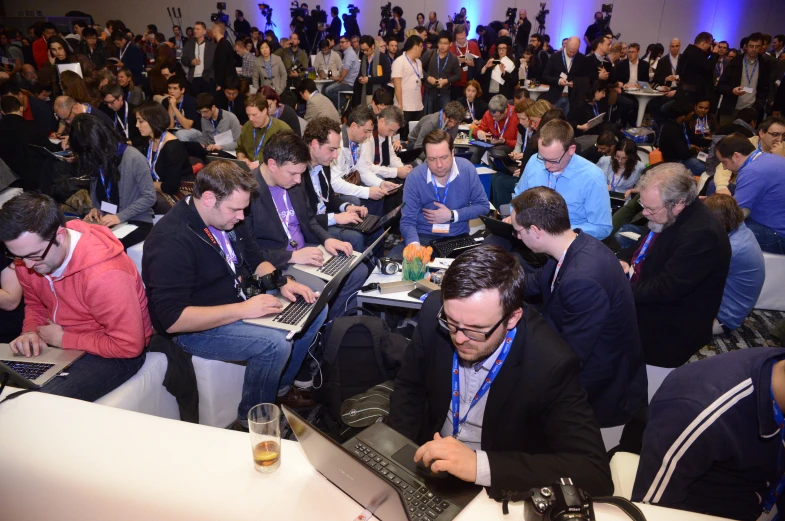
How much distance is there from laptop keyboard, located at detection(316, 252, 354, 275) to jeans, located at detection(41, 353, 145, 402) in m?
1.19

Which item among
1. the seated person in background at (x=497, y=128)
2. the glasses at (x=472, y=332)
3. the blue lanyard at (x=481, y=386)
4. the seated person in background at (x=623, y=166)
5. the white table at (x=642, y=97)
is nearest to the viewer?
the glasses at (x=472, y=332)

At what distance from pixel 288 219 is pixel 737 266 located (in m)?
3.09

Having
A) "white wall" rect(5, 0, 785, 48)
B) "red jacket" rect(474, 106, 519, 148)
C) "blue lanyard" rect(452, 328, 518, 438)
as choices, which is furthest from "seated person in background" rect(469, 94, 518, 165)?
"white wall" rect(5, 0, 785, 48)

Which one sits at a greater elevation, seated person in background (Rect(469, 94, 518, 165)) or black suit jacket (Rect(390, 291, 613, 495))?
seated person in background (Rect(469, 94, 518, 165))

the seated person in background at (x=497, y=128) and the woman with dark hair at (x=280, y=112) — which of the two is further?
the seated person in background at (x=497, y=128)

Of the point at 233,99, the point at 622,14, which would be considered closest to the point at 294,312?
the point at 233,99

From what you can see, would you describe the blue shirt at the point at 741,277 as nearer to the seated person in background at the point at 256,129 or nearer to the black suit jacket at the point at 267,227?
the black suit jacket at the point at 267,227

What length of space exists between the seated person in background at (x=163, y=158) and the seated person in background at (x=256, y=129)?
25.2 inches

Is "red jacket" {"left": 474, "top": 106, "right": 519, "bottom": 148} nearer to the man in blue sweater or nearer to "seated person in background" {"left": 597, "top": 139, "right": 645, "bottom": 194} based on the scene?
"seated person in background" {"left": 597, "top": 139, "right": 645, "bottom": 194}

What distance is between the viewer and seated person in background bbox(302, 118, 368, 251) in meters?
3.85

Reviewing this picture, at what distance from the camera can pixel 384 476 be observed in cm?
129

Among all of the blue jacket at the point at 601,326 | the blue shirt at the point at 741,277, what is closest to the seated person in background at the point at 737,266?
the blue shirt at the point at 741,277

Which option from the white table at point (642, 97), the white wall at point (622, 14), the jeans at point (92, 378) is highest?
the white wall at point (622, 14)

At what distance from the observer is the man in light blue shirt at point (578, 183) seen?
11.2ft
